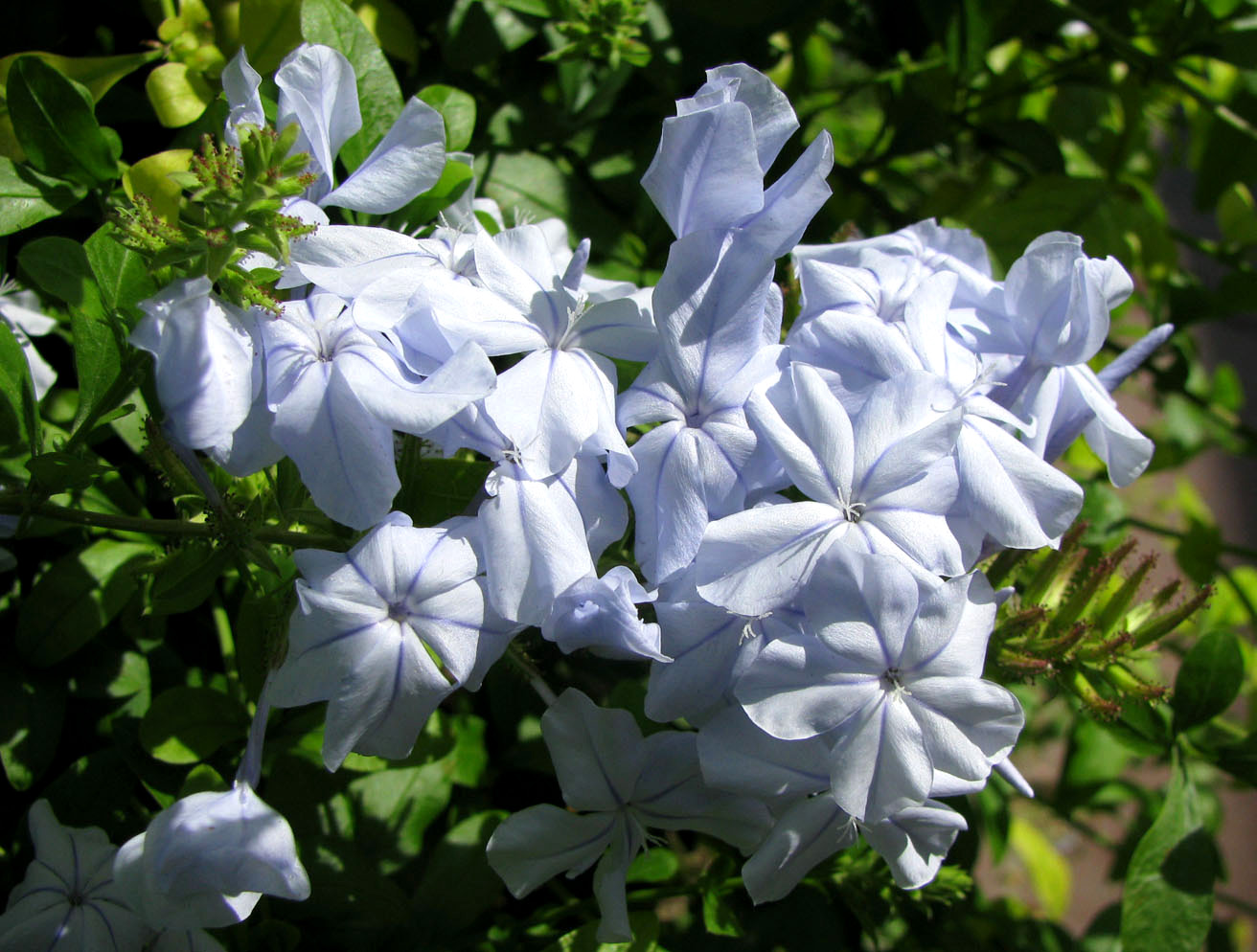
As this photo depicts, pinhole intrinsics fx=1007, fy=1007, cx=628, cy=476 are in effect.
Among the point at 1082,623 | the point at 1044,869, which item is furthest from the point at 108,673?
the point at 1044,869

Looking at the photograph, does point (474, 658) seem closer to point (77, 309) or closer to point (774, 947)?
point (77, 309)

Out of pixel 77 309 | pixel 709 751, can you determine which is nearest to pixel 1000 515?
pixel 709 751

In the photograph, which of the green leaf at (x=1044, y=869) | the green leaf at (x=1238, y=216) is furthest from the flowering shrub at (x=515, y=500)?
the green leaf at (x=1044, y=869)

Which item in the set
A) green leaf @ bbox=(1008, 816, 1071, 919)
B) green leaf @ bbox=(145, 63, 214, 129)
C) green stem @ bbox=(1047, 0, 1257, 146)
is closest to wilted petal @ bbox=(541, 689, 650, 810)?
green leaf @ bbox=(145, 63, 214, 129)

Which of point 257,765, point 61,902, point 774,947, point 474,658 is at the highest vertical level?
point 474,658

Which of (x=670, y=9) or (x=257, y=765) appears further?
(x=670, y=9)

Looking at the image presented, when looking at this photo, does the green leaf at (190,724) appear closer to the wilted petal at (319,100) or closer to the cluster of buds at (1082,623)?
the wilted petal at (319,100)
